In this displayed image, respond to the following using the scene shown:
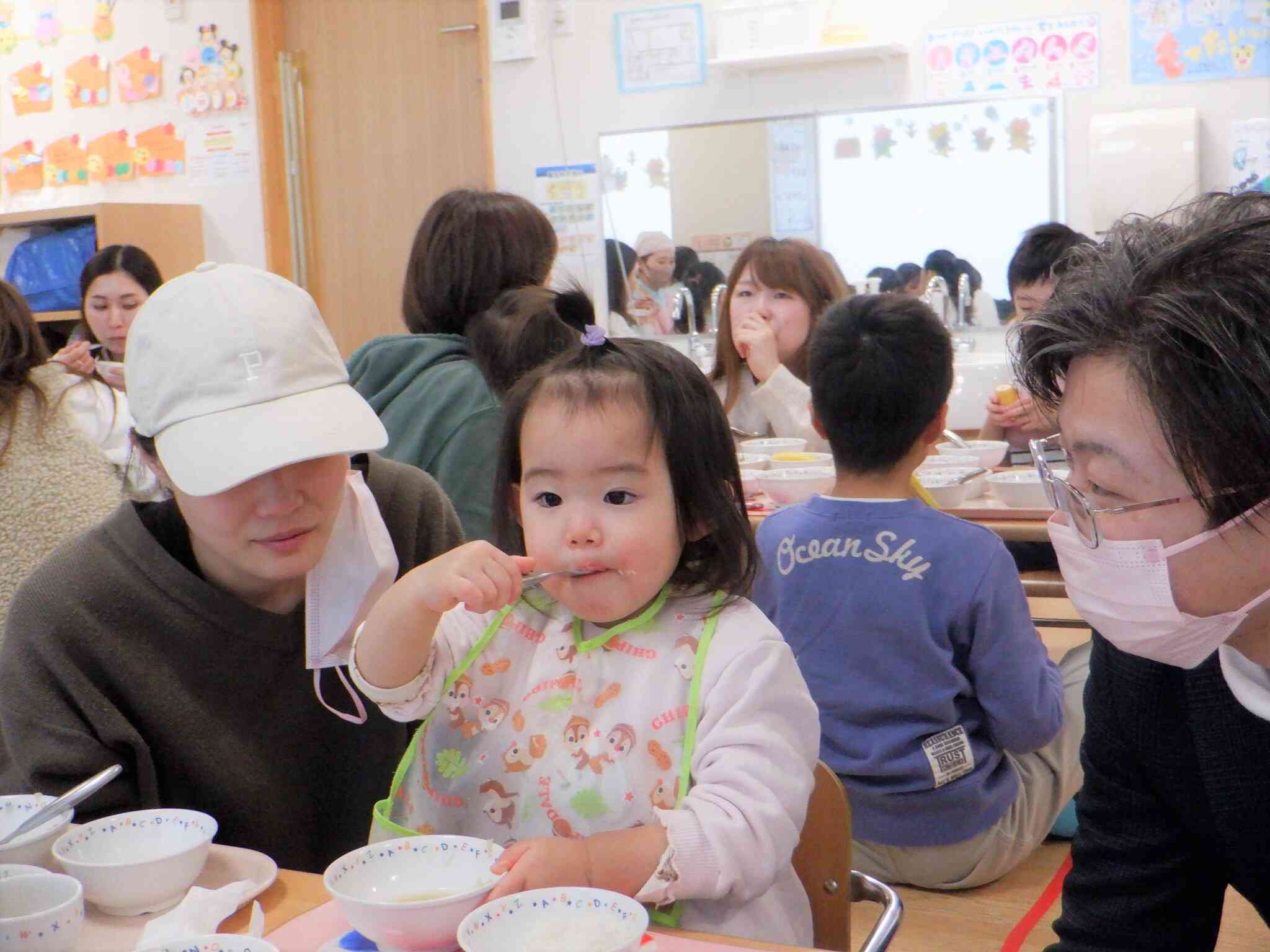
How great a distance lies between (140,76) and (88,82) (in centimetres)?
30

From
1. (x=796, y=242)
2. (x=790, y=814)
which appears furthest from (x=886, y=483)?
(x=796, y=242)

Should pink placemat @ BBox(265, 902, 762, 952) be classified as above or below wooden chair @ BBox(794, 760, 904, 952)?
above

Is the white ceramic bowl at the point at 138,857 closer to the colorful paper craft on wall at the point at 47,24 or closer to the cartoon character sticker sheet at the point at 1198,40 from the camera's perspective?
the cartoon character sticker sheet at the point at 1198,40

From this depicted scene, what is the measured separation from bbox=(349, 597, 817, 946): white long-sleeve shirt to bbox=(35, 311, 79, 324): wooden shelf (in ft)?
14.6

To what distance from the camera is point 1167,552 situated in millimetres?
1030

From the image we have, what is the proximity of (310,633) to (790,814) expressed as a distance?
522 millimetres

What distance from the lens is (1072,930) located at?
1.23 metres

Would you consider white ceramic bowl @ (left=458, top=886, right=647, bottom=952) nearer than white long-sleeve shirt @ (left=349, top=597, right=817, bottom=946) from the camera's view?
Yes

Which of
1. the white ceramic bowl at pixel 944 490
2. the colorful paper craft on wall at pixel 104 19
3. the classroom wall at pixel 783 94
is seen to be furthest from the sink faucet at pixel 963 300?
the colorful paper craft on wall at pixel 104 19

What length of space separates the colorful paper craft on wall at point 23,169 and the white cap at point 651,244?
2.90 metres

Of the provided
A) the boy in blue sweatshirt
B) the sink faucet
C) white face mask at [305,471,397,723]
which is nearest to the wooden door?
the sink faucet

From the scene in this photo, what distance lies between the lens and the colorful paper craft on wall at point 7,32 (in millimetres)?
5699

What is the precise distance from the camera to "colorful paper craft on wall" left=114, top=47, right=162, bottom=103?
542 cm

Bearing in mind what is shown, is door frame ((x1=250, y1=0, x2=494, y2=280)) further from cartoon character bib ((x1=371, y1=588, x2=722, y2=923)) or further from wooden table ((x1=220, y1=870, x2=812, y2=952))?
wooden table ((x1=220, y1=870, x2=812, y2=952))
